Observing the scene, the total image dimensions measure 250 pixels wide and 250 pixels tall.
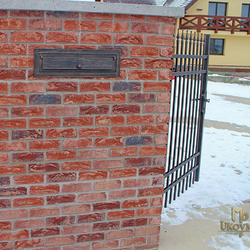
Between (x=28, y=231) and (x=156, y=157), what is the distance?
1.17 m

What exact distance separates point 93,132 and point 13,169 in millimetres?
650

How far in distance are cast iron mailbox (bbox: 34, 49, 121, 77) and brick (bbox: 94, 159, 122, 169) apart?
0.68 m

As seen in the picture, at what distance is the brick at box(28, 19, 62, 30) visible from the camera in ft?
7.21

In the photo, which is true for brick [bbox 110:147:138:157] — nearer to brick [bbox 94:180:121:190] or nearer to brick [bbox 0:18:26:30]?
brick [bbox 94:180:121:190]

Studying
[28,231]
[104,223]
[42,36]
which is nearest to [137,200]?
[104,223]

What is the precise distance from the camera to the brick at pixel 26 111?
2.29 m

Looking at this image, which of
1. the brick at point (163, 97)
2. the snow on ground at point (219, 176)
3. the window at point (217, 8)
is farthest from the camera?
the window at point (217, 8)

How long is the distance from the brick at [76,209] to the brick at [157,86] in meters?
1.06

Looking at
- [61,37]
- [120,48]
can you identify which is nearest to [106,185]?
[120,48]

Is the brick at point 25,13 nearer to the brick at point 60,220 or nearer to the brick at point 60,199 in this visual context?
the brick at point 60,199

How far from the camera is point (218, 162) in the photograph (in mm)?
5309

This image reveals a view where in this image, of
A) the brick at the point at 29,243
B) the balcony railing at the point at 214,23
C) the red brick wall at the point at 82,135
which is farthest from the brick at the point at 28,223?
the balcony railing at the point at 214,23

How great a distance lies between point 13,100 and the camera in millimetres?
2268

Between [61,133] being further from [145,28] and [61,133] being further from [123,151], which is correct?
[145,28]
